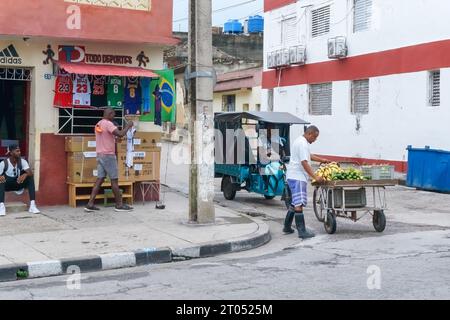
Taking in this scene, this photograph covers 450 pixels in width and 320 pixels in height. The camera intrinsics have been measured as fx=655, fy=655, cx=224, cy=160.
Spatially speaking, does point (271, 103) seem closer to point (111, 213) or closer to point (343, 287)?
point (111, 213)

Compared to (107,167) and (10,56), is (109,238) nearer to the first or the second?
(107,167)

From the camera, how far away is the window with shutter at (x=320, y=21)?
23250mm

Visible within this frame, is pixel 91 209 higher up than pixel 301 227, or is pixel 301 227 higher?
pixel 91 209

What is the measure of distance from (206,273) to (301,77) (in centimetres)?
1817

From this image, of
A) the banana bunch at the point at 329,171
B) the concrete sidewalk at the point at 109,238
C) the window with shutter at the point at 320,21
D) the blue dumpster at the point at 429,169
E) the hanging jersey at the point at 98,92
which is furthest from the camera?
the window with shutter at the point at 320,21

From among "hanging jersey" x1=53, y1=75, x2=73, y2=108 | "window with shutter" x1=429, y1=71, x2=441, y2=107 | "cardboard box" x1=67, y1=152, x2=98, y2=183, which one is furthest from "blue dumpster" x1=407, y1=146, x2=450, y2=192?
"hanging jersey" x1=53, y1=75, x2=73, y2=108

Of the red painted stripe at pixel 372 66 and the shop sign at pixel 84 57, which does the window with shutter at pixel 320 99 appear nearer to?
the red painted stripe at pixel 372 66

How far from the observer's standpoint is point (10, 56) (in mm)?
11398

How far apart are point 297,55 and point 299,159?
15.3 metres

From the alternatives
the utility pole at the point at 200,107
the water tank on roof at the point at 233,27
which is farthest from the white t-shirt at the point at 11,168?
the water tank on roof at the point at 233,27

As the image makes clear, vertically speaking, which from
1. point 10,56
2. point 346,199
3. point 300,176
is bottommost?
point 346,199

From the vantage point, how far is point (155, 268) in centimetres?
823

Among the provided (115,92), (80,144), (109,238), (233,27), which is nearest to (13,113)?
(80,144)

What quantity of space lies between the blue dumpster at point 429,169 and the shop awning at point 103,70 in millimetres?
7888
